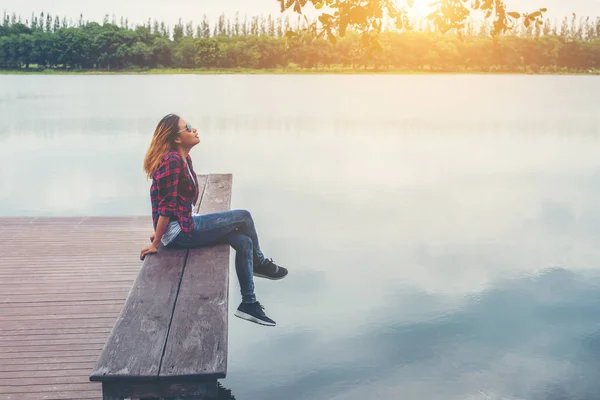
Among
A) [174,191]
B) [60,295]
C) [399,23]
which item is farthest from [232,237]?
[399,23]

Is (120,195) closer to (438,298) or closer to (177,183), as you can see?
(438,298)

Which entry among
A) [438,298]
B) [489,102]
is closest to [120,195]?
[438,298]

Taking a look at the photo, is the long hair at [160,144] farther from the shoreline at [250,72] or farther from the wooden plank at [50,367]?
the shoreline at [250,72]

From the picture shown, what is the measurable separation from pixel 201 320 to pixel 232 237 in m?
1.49

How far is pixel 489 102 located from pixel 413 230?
1443 inches

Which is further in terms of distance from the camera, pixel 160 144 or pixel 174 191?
pixel 160 144

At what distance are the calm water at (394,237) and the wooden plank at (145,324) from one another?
1.36 meters

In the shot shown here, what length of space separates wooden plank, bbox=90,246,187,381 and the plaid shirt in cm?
29

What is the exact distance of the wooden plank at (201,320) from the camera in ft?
12.3

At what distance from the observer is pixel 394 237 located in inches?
448

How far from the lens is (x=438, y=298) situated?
8.24m

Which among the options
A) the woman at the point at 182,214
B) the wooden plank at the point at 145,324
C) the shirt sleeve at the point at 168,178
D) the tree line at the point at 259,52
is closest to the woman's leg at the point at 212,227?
the woman at the point at 182,214

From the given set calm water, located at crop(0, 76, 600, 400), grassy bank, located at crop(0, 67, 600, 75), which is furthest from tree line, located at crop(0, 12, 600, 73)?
calm water, located at crop(0, 76, 600, 400)

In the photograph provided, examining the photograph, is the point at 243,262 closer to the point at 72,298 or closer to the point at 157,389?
the point at 72,298
